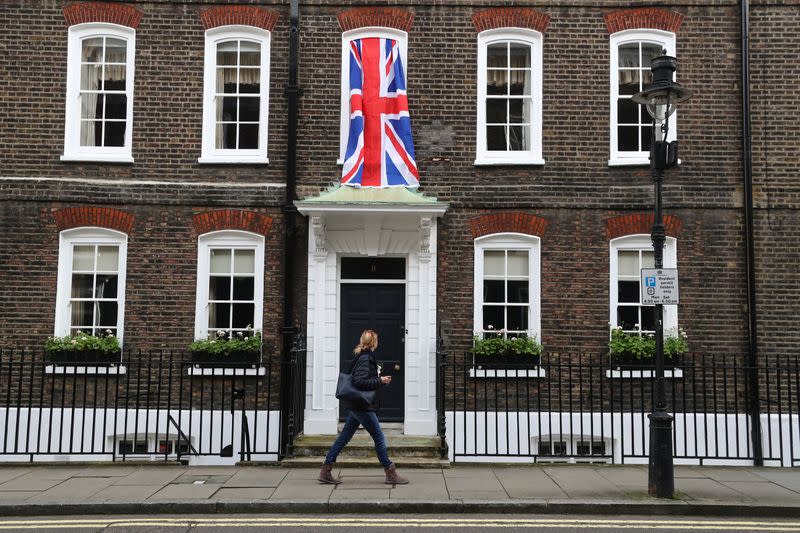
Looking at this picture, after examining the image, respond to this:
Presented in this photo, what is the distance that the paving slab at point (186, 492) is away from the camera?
8.54 meters

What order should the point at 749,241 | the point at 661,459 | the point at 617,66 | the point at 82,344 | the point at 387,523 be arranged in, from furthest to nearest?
1. the point at 617,66
2. the point at 749,241
3. the point at 82,344
4. the point at 661,459
5. the point at 387,523

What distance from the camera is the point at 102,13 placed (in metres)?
12.4

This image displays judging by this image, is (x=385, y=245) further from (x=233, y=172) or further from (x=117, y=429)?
(x=117, y=429)

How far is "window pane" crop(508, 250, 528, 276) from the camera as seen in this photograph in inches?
488

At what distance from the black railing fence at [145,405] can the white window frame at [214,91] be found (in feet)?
10.8

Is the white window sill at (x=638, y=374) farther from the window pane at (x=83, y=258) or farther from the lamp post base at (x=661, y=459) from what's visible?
the window pane at (x=83, y=258)

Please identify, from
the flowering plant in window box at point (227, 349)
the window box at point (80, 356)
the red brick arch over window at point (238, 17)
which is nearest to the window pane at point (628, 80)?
the red brick arch over window at point (238, 17)

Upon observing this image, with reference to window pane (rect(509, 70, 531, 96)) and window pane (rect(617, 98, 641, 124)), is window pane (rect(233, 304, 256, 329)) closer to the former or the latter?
window pane (rect(509, 70, 531, 96))

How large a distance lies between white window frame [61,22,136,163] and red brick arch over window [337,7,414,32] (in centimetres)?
348

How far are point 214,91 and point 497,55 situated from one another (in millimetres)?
4701

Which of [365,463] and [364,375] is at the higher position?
[364,375]

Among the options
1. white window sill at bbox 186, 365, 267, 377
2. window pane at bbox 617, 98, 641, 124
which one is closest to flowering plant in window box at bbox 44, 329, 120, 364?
white window sill at bbox 186, 365, 267, 377

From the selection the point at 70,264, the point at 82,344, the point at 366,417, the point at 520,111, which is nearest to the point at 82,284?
the point at 70,264

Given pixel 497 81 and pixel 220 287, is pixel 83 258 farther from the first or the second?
pixel 497 81
